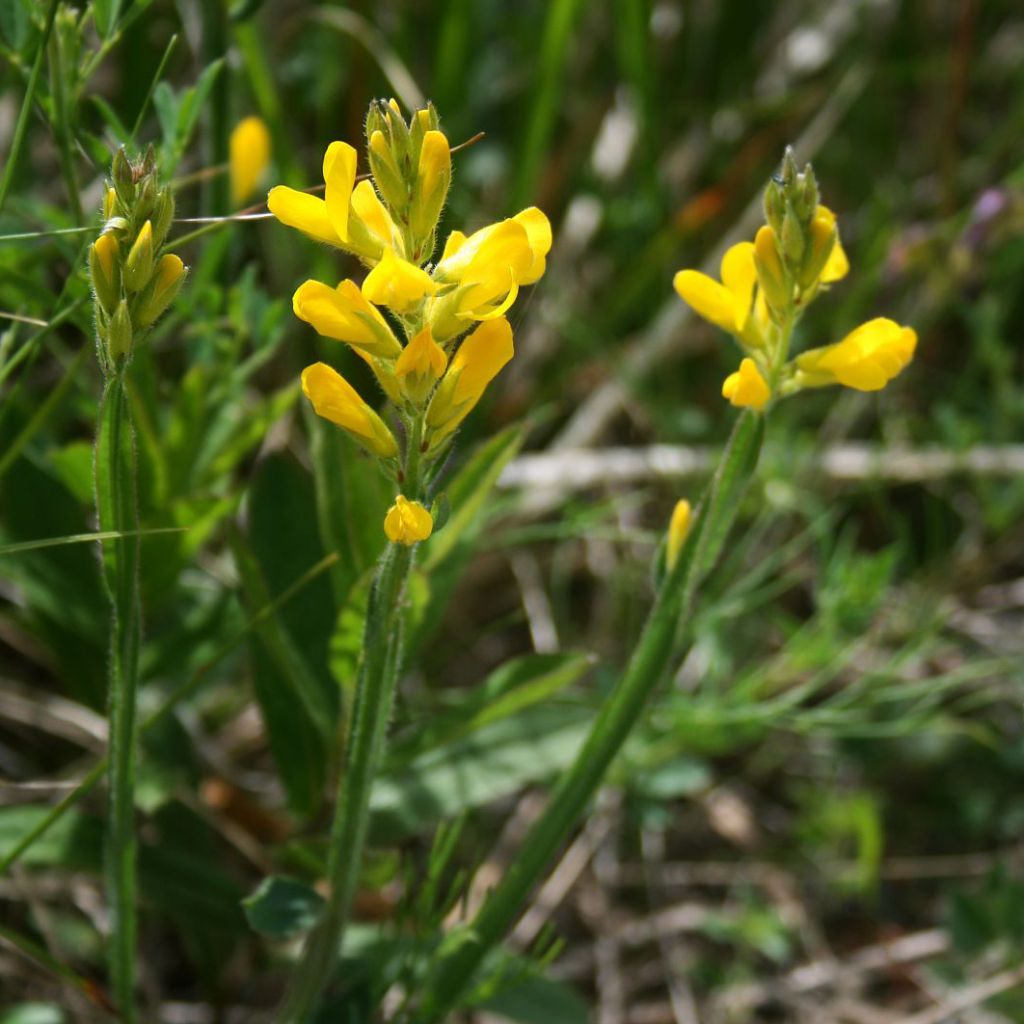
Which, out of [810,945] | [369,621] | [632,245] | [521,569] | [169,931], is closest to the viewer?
[369,621]

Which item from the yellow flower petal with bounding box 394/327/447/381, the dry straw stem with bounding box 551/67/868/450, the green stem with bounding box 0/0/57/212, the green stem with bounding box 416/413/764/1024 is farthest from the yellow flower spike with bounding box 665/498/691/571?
the dry straw stem with bounding box 551/67/868/450

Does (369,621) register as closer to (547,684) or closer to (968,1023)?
(547,684)

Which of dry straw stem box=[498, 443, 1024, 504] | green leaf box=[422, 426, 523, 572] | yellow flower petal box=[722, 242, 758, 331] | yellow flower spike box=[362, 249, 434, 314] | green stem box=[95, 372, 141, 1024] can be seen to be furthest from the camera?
dry straw stem box=[498, 443, 1024, 504]

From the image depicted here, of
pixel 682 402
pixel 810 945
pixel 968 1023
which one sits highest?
pixel 682 402

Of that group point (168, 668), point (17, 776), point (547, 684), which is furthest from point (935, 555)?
point (17, 776)

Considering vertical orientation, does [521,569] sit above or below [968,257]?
below

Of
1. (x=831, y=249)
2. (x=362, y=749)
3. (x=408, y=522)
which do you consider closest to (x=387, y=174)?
(x=408, y=522)

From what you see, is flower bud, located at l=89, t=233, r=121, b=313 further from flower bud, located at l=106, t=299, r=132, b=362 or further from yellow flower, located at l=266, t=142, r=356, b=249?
yellow flower, located at l=266, t=142, r=356, b=249
